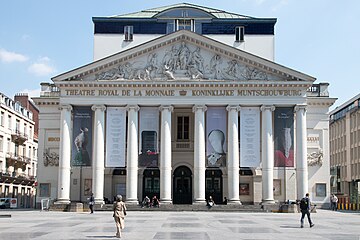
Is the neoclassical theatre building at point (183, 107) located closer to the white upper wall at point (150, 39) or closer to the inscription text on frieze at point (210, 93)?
the inscription text on frieze at point (210, 93)

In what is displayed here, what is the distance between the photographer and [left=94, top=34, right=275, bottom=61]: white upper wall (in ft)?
206

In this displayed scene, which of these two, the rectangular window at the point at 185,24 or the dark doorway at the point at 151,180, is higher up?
the rectangular window at the point at 185,24

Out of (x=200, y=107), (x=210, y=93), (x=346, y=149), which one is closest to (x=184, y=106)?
(x=200, y=107)

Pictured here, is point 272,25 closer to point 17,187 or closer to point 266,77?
point 266,77

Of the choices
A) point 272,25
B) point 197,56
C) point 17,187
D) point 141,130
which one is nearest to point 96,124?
point 141,130

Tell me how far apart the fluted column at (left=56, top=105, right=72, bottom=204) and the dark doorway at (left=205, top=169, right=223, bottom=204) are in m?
14.3

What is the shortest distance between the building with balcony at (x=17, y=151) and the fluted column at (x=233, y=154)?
2868 centimetres

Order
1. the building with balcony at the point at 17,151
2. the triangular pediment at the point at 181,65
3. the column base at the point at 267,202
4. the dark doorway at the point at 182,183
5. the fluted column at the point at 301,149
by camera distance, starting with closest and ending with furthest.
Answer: the column base at the point at 267,202 → the fluted column at the point at 301,149 → the triangular pediment at the point at 181,65 → the dark doorway at the point at 182,183 → the building with balcony at the point at 17,151

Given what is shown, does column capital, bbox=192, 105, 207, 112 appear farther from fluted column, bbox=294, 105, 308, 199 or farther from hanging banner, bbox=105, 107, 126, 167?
fluted column, bbox=294, 105, 308, 199

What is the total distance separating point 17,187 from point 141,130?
105 feet

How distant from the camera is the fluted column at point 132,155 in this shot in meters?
51.8

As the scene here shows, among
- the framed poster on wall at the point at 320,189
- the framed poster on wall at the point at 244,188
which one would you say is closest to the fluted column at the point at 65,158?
the framed poster on wall at the point at 244,188

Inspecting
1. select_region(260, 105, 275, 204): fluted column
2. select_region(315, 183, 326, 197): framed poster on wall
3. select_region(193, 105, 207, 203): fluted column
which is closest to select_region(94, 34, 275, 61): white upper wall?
select_region(260, 105, 275, 204): fluted column

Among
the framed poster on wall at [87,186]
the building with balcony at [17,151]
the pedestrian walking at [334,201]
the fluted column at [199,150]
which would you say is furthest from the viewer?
the building with balcony at [17,151]
